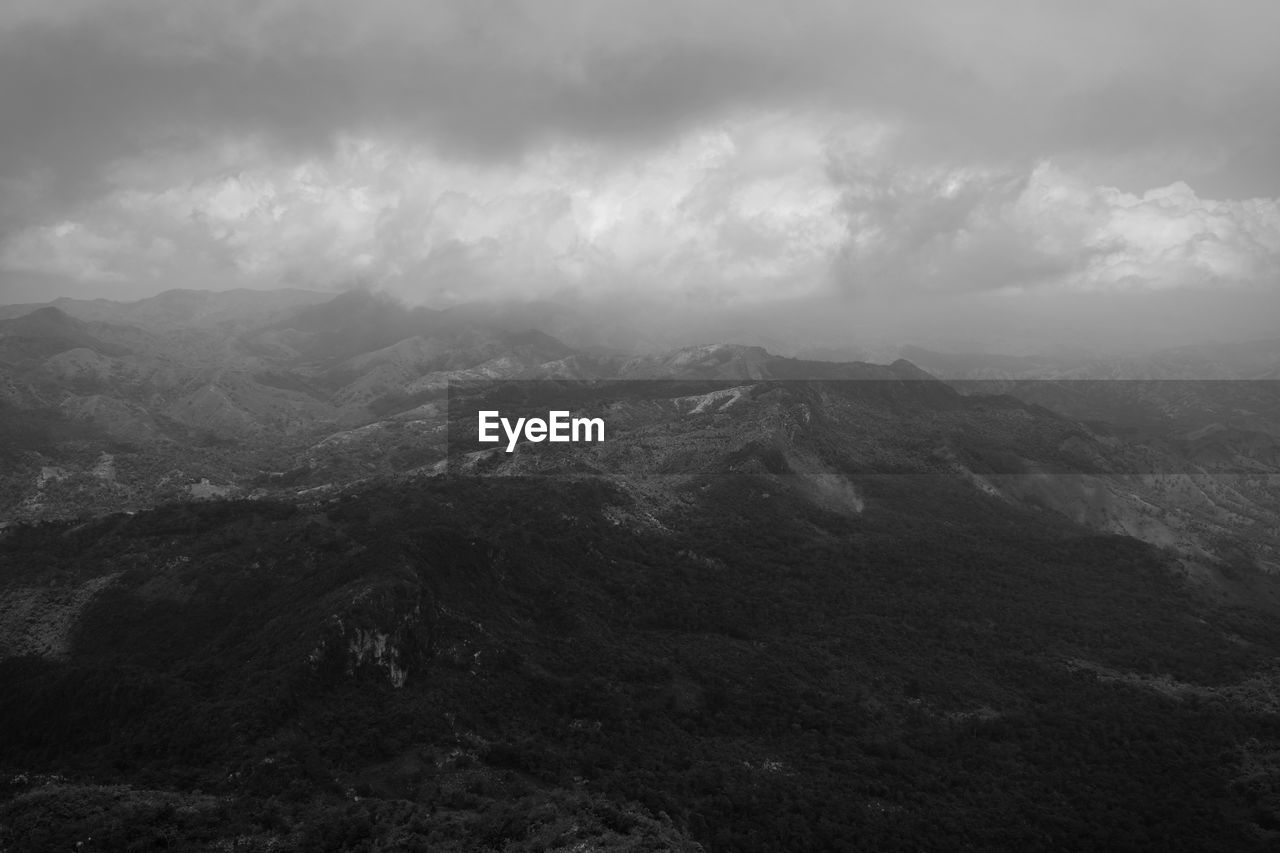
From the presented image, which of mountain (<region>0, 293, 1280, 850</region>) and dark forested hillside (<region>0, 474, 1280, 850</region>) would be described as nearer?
dark forested hillside (<region>0, 474, 1280, 850</region>)

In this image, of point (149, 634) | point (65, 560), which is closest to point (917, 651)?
point (149, 634)

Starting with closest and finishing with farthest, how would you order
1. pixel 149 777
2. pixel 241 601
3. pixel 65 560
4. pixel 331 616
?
pixel 149 777 < pixel 331 616 < pixel 241 601 < pixel 65 560

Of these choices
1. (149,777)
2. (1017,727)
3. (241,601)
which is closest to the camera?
(149,777)

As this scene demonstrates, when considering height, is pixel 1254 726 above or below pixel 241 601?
below

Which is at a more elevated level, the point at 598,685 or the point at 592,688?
the point at 592,688

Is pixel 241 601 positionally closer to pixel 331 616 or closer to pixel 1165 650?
pixel 331 616

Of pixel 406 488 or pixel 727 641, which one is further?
pixel 406 488

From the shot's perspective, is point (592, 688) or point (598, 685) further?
point (598, 685)

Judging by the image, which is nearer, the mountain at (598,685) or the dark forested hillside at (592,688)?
the dark forested hillside at (592,688)
